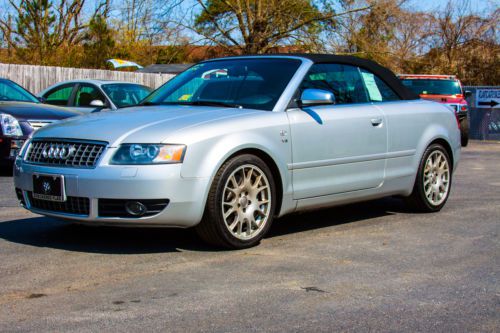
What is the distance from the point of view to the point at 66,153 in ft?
18.2

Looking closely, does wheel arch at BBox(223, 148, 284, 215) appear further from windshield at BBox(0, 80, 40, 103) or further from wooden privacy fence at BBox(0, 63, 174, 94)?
wooden privacy fence at BBox(0, 63, 174, 94)

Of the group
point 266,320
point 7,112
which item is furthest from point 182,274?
point 7,112

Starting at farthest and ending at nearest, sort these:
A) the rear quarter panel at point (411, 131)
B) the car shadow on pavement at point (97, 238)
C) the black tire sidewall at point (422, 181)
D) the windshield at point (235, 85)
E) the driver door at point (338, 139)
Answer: the black tire sidewall at point (422, 181) → the rear quarter panel at point (411, 131) → the windshield at point (235, 85) → the driver door at point (338, 139) → the car shadow on pavement at point (97, 238)

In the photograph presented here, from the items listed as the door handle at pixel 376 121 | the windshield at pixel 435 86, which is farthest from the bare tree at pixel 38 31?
the door handle at pixel 376 121

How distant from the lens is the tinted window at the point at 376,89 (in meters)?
7.18

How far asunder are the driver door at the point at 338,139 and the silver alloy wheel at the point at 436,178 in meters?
0.82

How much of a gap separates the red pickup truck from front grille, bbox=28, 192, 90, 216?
49.7ft

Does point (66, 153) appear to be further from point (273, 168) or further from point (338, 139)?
point (338, 139)

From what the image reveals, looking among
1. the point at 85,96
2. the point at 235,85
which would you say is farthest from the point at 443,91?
the point at 235,85

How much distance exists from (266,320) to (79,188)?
1.97 m

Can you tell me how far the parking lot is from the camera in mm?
3957

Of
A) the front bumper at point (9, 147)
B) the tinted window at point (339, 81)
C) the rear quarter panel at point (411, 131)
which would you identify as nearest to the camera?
the tinted window at point (339, 81)

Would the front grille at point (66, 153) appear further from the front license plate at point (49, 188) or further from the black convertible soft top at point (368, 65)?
the black convertible soft top at point (368, 65)

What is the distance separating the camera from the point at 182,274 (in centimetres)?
491
